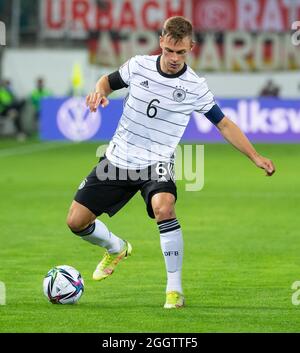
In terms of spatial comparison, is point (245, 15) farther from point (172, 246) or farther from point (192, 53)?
point (172, 246)

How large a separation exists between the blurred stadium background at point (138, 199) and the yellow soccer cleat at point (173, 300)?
0.12 meters

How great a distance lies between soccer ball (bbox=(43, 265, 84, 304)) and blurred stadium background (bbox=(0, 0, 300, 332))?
118 millimetres

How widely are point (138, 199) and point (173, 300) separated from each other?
36.4ft

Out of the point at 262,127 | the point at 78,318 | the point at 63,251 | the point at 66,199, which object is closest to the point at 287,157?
the point at 262,127

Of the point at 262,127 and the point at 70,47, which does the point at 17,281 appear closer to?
the point at 262,127

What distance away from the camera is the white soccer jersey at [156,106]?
10617mm

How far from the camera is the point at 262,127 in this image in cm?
3741

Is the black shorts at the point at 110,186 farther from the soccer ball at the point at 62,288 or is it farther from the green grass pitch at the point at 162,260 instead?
the green grass pitch at the point at 162,260

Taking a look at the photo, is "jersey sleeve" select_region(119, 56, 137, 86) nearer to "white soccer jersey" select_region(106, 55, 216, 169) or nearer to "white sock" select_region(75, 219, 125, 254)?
"white soccer jersey" select_region(106, 55, 216, 169)

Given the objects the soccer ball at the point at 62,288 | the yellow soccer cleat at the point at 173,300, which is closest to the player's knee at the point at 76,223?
the soccer ball at the point at 62,288

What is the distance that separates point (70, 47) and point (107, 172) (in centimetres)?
4517

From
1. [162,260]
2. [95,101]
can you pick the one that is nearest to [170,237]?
[95,101]

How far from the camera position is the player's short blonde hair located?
33.2ft
